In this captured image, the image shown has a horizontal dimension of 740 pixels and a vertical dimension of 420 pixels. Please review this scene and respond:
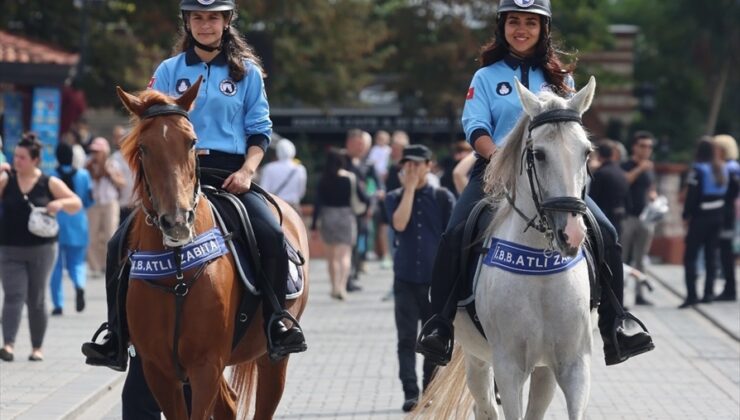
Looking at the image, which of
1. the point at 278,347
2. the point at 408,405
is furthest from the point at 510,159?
the point at 408,405

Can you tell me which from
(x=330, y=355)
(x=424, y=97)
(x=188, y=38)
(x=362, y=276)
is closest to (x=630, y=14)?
(x=424, y=97)

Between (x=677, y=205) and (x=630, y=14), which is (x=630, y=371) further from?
(x=630, y=14)

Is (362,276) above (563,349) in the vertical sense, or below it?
below

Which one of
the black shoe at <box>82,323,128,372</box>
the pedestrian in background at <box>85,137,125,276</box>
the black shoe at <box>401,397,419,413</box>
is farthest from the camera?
the pedestrian in background at <box>85,137,125,276</box>

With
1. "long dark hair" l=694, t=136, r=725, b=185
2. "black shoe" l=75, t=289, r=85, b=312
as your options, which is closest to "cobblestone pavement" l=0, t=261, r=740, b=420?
"black shoe" l=75, t=289, r=85, b=312

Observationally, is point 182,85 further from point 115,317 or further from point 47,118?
point 47,118

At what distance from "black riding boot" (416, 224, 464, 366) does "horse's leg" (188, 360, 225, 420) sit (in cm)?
135

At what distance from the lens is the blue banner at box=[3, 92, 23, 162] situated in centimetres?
2377

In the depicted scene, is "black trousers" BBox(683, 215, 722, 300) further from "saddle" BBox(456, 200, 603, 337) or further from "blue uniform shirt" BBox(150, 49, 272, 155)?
"blue uniform shirt" BBox(150, 49, 272, 155)

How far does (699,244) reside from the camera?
2061 centimetres

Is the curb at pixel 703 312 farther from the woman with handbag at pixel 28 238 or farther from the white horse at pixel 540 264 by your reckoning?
the white horse at pixel 540 264

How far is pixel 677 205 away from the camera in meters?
32.3

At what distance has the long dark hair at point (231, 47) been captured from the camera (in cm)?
866

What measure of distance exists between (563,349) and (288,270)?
5.76ft
